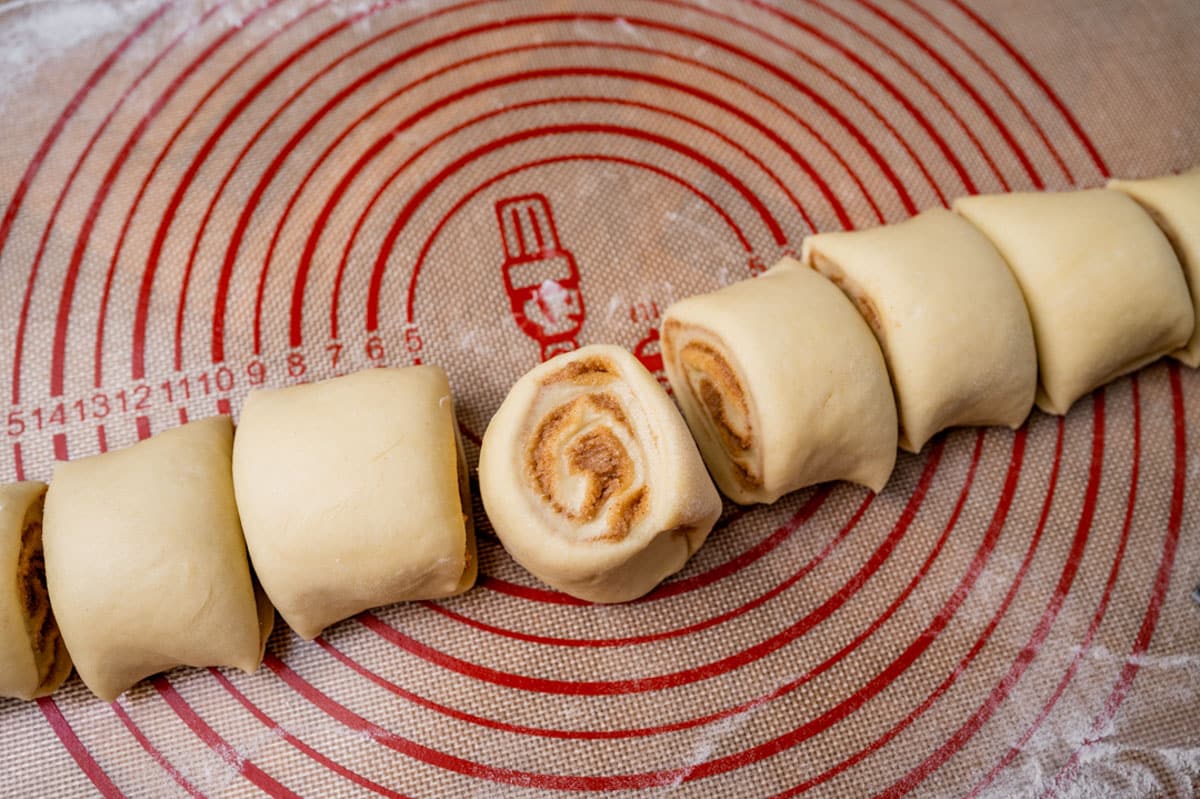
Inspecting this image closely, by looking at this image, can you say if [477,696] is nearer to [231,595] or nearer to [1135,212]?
[231,595]

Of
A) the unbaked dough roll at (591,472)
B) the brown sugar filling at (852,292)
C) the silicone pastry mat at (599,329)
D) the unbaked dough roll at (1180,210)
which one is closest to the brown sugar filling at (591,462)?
the unbaked dough roll at (591,472)

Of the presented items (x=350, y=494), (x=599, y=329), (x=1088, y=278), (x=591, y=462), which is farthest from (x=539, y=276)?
(x=1088, y=278)

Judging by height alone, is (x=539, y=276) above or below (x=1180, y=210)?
above

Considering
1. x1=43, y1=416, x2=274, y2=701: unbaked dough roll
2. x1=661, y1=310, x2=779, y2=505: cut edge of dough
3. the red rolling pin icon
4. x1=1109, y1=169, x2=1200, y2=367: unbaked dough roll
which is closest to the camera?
x1=43, y1=416, x2=274, y2=701: unbaked dough roll

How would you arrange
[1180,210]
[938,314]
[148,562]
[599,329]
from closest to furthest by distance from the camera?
[148,562] < [938,314] < [1180,210] < [599,329]

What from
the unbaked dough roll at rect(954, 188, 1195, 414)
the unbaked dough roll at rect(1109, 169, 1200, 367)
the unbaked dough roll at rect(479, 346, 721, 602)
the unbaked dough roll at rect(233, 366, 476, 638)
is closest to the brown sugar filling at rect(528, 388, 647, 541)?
the unbaked dough roll at rect(479, 346, 721, 602)

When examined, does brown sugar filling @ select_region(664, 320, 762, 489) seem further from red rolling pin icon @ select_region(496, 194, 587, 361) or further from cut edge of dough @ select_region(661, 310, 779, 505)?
red rolling pin icon @ select_region(496, 194, 587, 361)

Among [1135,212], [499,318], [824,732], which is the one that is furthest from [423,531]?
[1135,212]

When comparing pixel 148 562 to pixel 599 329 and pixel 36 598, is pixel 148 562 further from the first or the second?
pixel 599 329
